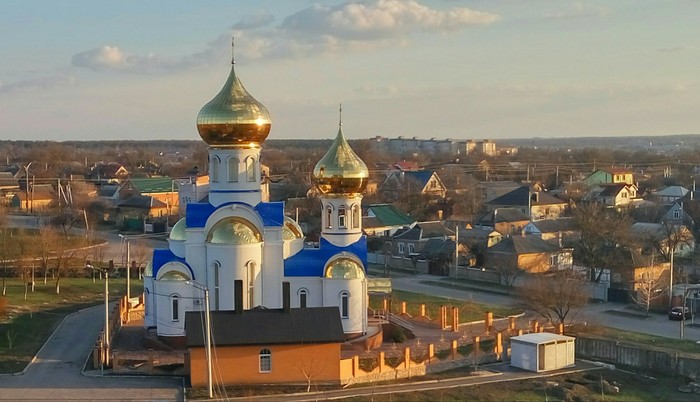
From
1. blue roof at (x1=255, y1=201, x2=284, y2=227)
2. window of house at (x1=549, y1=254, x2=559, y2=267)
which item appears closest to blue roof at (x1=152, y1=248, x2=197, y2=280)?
blue roof at (x1=255, y1=201, x2=284, y2=227)

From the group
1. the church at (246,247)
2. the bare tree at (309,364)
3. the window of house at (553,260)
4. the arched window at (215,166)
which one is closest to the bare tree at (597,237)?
the window of house at (553,260)

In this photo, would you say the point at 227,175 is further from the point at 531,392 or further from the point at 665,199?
the point at 665,199

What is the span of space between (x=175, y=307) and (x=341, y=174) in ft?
20.0

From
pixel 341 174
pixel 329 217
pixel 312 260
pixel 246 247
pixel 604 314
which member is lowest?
pixel 604 314

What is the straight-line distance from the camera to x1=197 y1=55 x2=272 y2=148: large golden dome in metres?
22.8

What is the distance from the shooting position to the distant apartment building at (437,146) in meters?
165

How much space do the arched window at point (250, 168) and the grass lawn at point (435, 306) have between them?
22.8ft

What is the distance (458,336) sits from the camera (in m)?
23.8

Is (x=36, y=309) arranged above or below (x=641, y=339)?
above

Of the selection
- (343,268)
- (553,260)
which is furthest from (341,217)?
(553,260)

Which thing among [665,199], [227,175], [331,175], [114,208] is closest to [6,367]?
[227,175]

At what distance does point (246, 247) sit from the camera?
71.2ft

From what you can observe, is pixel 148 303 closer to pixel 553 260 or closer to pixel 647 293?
pixel 647 293

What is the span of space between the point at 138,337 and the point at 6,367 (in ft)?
12.7
